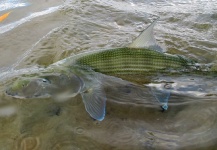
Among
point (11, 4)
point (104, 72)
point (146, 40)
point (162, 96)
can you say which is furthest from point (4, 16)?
point (162, 96)

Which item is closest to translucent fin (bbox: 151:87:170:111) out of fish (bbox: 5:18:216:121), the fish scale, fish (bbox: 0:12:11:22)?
fish (bbox: 5:18:216:121)

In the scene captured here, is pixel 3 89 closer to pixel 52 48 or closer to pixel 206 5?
pixel 52 48

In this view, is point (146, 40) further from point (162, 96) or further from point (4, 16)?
point (4, 16)

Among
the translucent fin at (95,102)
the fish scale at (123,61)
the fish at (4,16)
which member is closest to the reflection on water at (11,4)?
the fish at (4,16)

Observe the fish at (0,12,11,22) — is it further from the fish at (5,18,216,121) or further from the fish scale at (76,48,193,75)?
the fish scale at (76,48,193,75)

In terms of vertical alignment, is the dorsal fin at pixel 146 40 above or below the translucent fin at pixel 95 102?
above

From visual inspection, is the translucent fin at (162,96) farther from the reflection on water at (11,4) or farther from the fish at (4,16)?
the reflection on water at (11,4)

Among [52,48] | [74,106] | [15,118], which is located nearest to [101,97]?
[74,106]
